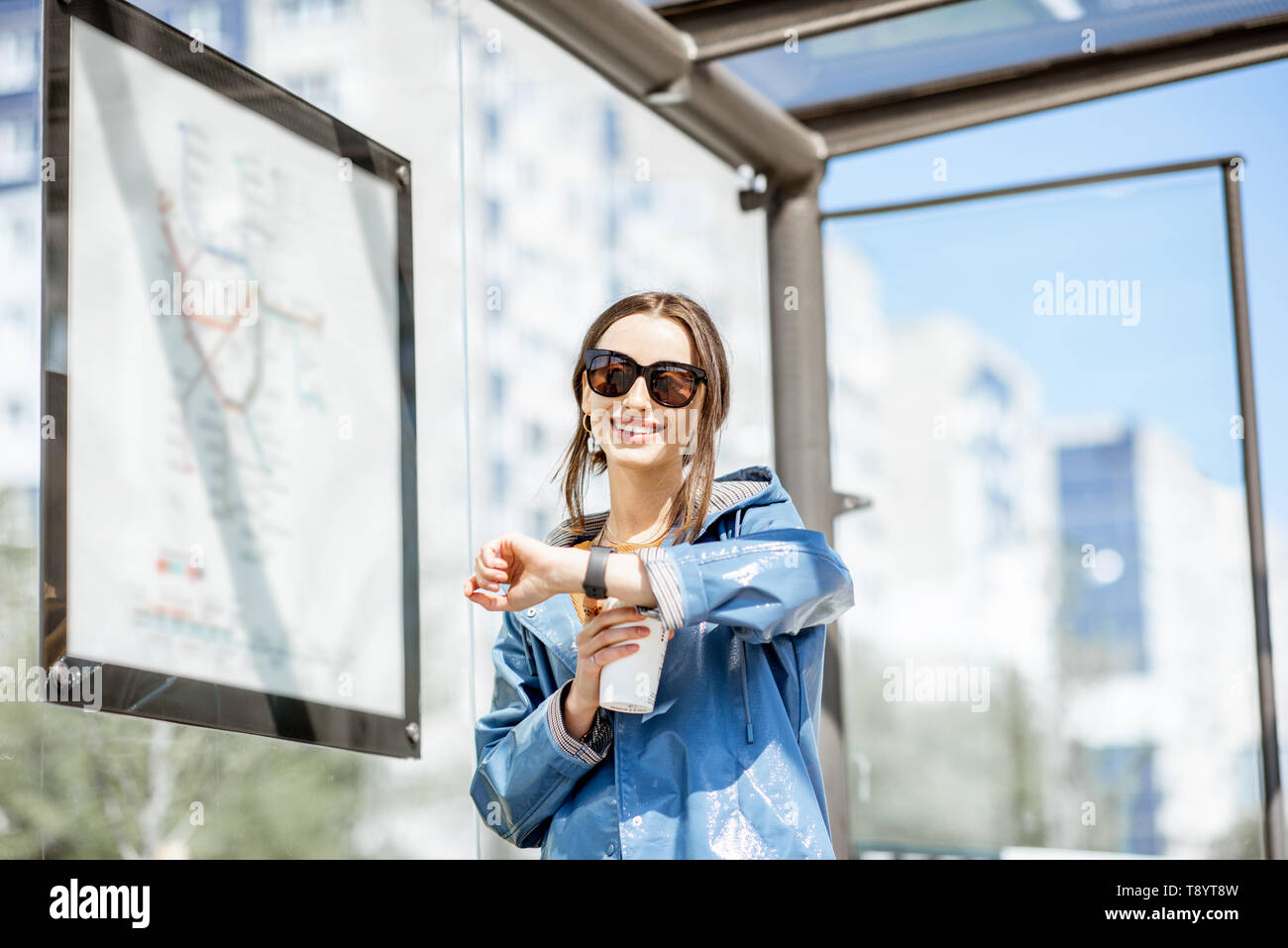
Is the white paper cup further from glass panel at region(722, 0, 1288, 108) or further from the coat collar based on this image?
glass panel at region(722, 0, 1288, 108)

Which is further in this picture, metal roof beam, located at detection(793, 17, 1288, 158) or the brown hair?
metal roof beam, located at detection(793, 17, 1288, 158)

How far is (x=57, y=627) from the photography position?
8.65 feet

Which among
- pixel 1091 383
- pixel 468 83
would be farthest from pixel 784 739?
pixel 1091 383

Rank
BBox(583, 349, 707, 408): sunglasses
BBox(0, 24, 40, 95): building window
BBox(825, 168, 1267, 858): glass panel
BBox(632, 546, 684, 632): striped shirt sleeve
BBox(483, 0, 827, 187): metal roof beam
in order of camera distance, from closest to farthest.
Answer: BBox(632, 546, 684, 632): striped shirt sleeve → BBox(583, 349, 707, 408): sunglasses → BBox(0, 24, 40, 95): building window → BBox(483, 0, 827, 187): metal roof beam → BBox(825, 168, 1267, 858): glass panel

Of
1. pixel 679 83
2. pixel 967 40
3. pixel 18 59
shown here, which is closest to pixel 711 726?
pixel 18 59

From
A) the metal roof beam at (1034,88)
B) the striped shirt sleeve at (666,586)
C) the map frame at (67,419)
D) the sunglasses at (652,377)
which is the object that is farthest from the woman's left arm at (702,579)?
the metal roof beam at (1034,88)

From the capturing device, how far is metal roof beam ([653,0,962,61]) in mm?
3854

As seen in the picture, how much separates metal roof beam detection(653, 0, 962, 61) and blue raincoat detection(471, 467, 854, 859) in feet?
6.34

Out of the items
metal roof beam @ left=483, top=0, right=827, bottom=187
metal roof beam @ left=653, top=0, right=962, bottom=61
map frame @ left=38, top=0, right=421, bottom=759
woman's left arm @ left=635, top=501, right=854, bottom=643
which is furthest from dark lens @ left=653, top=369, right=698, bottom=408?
metal roof beam @ left=653, top=0, right=962, bottom=61

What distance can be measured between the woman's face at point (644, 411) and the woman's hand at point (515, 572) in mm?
278

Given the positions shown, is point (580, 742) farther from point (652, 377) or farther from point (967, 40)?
point (967, 40)

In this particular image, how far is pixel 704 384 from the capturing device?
2293mm

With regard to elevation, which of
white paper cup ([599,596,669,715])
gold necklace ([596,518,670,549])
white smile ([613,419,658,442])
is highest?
white smile ([613,419,658,442])

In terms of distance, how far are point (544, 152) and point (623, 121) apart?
35545 millimetres
